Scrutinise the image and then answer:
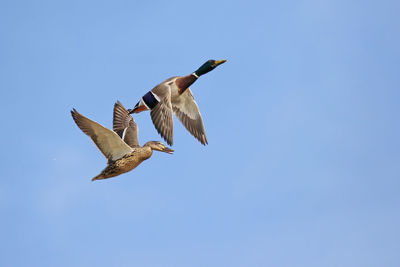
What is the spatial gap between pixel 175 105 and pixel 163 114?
6.84ft

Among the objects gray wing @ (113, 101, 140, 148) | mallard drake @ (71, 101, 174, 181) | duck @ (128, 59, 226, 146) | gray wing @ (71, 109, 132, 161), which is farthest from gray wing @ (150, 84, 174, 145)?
gray wing @ (71, 109, 132, 161)

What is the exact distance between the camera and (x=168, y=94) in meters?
16.6

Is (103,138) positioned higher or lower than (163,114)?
lower

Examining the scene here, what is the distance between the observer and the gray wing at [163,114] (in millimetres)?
15383

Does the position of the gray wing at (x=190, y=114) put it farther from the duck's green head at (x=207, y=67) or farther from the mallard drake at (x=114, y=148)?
the mallard drake at (x=114, y=148)

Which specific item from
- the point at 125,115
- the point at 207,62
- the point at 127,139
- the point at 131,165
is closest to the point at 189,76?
the point at 207,62

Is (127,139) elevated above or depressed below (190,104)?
below

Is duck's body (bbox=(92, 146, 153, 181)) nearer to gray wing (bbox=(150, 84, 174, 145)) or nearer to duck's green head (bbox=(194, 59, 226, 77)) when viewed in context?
gray wing (bbox=(150, 84, 174, 145))

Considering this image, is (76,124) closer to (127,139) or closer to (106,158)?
(106,158)

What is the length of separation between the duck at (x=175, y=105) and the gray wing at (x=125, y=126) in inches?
9.9

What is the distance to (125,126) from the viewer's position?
52.1ft

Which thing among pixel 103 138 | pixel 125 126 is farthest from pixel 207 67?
pixel 103 138

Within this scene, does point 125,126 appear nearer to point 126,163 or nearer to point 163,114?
point 163,114

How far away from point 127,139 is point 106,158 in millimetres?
1730
